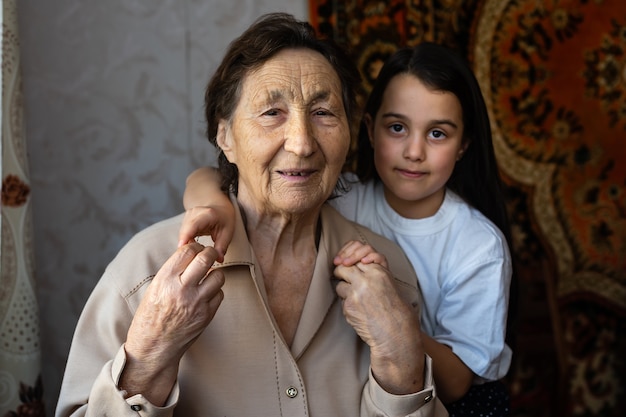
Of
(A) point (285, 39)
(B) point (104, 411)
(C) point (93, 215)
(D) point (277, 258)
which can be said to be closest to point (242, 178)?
(D) point (277, 258)

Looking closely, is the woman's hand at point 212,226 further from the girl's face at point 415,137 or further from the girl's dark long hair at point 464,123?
the girl's dark long hair at point 464,123

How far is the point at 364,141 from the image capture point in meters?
2.70

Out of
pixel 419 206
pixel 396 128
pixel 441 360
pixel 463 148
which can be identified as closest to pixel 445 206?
pixel 419 206

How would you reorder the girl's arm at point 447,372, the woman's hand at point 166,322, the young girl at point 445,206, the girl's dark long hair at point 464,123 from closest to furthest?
the woman's hand at point 166,322 → the girl's arm at point 447,372 → the young girl at point 445,206 → the girl's dark long hair at point 464,123

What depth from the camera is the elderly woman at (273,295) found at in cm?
186

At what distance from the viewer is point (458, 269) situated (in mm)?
2383

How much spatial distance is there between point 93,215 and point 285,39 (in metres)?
1.22

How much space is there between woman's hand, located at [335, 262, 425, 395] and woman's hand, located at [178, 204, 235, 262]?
1.11 ft

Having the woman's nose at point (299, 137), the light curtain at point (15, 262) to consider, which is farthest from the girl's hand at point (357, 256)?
the light curtain at point (15, 262)

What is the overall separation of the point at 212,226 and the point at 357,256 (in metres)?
0.38

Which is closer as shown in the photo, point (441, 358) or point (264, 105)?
point (264, 105)

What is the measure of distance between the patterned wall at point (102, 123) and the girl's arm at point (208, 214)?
0.71m

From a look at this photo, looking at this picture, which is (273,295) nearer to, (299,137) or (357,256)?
(357,256)

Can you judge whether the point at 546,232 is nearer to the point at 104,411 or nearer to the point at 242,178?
the point at 242,178
